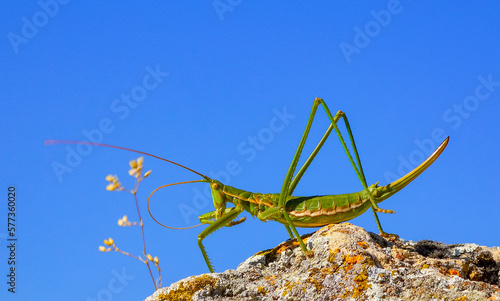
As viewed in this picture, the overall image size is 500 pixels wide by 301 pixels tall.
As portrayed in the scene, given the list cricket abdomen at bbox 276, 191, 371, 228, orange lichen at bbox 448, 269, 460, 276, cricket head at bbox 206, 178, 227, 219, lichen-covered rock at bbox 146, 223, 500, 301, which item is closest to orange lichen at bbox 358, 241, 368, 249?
lichen-covered rock at bbox 146, 223, 500, 301

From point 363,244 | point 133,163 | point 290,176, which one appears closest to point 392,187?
point 290,176

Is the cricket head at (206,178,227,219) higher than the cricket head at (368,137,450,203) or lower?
higher

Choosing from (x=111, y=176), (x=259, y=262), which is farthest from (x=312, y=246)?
(x=111, y=176)

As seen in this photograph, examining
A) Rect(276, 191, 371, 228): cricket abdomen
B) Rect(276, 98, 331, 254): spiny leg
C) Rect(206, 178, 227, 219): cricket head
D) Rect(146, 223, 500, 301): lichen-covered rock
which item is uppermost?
Rect(206, 178, 227, 219): cricket head

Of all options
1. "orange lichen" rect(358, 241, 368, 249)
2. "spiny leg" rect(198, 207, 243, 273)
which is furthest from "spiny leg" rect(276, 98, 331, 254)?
"orange lichen" rect(358, 241, 368, 249)

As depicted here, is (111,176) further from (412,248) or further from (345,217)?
(412,248)

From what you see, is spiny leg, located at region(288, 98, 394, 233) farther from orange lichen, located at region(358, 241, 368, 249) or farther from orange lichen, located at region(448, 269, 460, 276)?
orange lichen, located at region(448, 269, 460, 276)

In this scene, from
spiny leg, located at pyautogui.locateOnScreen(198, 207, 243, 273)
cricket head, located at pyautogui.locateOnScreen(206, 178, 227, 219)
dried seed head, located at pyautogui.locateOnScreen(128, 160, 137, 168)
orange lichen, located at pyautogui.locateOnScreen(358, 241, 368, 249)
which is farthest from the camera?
cricket head, located at pyautogui.locateOnScreen(206, 178, 227, 219)

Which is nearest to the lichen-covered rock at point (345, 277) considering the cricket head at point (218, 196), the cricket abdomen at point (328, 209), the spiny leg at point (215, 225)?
the cricket abdomen at point (328, 209)

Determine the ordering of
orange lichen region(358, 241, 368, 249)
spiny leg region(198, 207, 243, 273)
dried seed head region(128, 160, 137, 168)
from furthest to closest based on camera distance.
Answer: spiny leg region(198, 207, 243, 273), dried seed head region(128, 160, 137, 168), orange lichen region(358, 241, 368, 249)

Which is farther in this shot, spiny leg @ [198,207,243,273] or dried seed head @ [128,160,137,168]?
spiny leg @ [198,207,243,273]
